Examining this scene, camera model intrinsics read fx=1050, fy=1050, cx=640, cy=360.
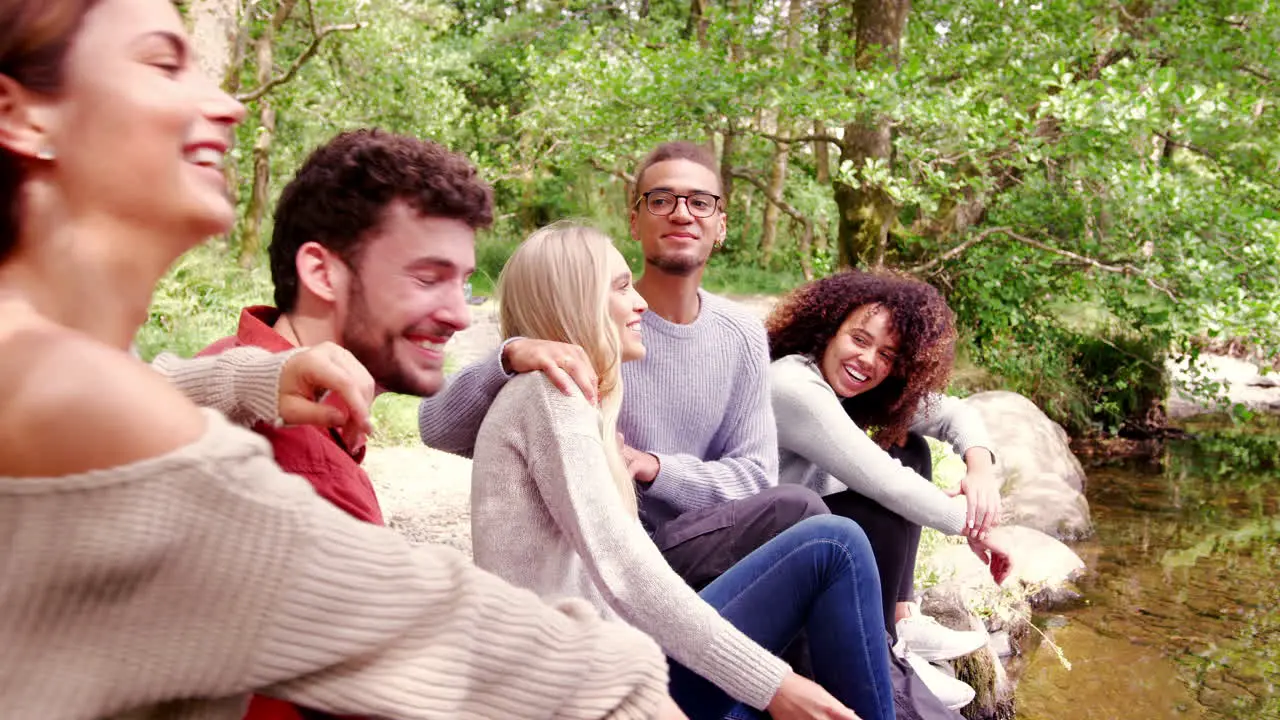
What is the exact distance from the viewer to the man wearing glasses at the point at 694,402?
2.66 metres

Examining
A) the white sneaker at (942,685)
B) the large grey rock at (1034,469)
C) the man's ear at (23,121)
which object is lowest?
the large grey rock at (1034,469)

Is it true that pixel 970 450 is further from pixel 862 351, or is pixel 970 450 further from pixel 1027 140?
pixel 1027 140

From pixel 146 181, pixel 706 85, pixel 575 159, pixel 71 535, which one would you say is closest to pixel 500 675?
pixel 71 535

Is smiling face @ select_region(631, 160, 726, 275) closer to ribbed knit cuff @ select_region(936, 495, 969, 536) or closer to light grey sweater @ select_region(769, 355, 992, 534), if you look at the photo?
light grey sweater @ select_region(769, 355, 992, 534)

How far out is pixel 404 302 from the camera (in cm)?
164

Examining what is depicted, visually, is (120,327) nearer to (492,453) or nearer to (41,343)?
(41,343)

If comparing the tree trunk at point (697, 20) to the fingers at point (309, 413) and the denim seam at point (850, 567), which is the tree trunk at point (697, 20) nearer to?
the denim seam at point (850, 567)

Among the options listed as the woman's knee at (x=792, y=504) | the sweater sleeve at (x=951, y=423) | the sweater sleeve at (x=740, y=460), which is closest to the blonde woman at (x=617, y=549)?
the woman's knee at (x=792, y=504)

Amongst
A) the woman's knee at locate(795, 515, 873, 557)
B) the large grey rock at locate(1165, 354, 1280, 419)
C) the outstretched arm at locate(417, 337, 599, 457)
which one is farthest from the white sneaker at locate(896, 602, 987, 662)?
the large grey rock at locate(1165, 354, 1280, 419)

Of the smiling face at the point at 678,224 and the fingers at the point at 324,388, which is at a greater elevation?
the fingers at the point at 324,388

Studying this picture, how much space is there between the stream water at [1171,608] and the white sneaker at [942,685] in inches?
41.9

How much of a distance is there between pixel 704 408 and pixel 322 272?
1.60 meters

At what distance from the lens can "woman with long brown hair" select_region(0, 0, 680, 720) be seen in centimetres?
74

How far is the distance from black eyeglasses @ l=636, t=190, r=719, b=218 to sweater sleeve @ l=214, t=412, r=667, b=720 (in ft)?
8.37
